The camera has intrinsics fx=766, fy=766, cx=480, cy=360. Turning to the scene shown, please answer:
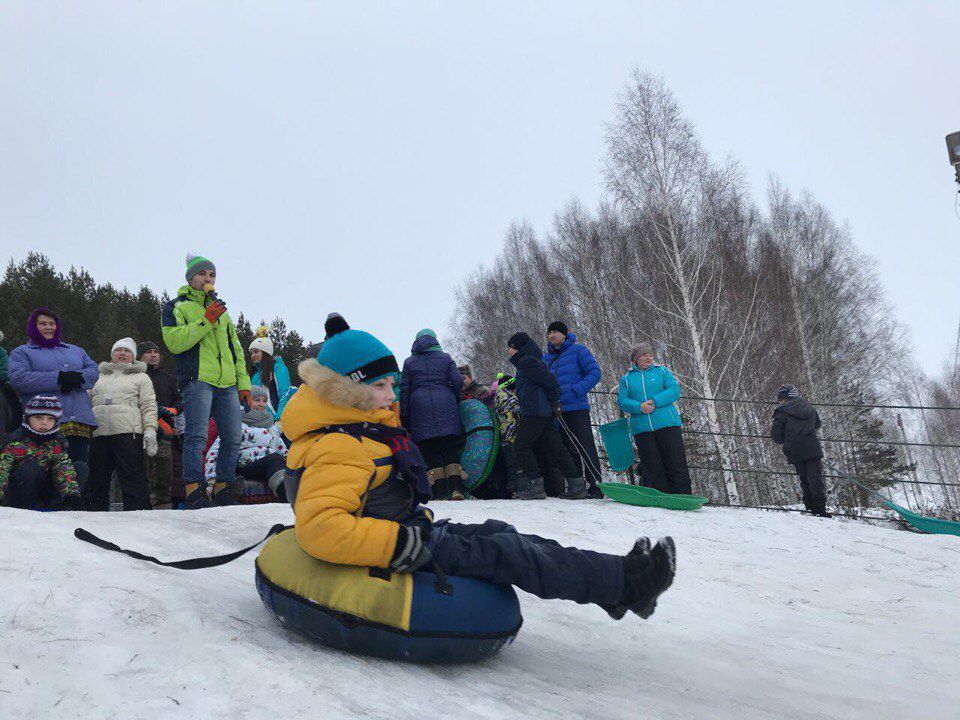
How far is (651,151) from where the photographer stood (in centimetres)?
1711

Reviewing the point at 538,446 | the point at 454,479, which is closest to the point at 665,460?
the point at 538,446

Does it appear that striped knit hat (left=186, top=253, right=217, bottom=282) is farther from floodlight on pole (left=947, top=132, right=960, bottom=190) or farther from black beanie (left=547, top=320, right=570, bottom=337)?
floodlight on pole (left=947, top=132, right=960, bottom=190)

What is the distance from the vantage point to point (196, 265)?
5.79 meters

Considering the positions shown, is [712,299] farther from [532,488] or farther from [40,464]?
[40,464]

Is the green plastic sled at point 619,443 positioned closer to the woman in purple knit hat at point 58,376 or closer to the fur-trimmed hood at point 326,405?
the woman in purple knit hat at point 58,376

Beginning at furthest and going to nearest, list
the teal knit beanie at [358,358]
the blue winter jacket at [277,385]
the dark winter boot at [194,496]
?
the blue winter jacket at [277,385] → the dark winter boot at [194,496] → the teal knit beanie at [358,358]

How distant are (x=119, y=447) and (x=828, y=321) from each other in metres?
19.7

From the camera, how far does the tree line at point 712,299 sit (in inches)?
671

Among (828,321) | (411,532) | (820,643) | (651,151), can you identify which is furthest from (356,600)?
(828,321)

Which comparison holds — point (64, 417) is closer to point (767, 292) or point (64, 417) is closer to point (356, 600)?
point (356, 600)

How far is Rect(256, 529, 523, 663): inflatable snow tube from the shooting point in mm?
2367

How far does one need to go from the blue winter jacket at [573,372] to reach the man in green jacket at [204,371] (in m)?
3.03

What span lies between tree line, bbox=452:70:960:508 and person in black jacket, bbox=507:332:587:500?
7.78 m

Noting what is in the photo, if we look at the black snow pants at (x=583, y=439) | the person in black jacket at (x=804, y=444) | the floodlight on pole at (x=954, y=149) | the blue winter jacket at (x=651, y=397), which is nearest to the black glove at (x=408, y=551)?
the blue winter jacket at (x=651, y=397)
